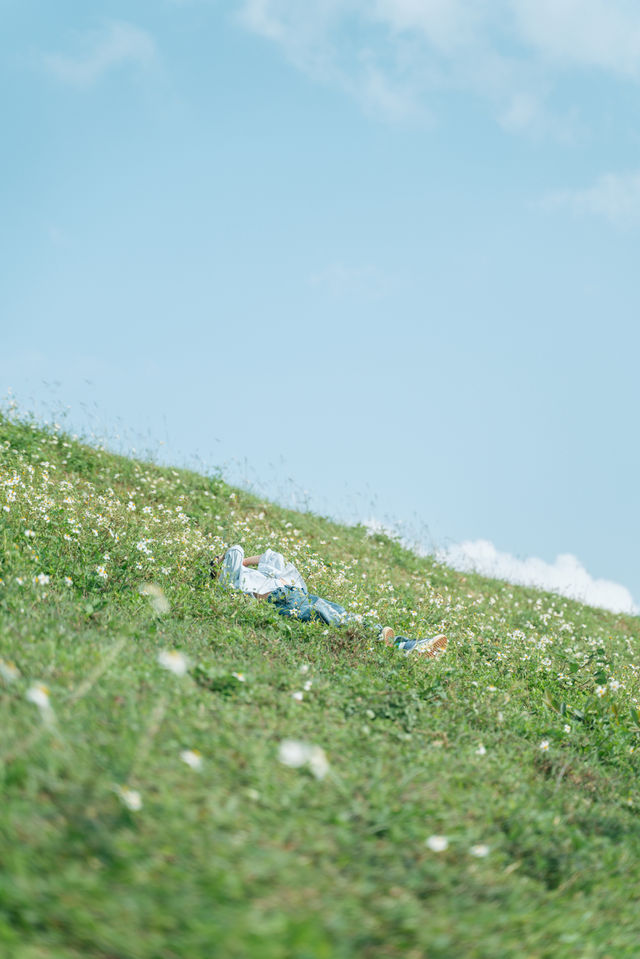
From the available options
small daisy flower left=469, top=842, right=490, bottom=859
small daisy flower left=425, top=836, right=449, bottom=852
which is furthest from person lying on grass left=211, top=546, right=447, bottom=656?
small daisy flower left=425, top=836, right=449, bottom=852

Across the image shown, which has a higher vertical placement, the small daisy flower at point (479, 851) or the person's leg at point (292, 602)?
the person's leg at point (292, 602)

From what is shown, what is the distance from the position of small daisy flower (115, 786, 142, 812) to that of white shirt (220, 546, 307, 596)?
485 cm

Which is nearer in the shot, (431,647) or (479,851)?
(479,851)

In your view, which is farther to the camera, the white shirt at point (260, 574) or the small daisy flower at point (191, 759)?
the white shirt at point (260, 574)

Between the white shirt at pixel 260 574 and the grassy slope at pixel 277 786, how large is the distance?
338mm

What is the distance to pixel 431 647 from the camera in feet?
23.5

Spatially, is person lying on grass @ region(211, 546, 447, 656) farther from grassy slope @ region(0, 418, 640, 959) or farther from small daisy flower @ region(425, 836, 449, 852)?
small daisy flower @ region(425, 836, 449, 852)

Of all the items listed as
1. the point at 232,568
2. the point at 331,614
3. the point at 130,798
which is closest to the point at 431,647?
the point at 331,614

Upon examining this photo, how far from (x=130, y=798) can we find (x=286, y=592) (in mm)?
5061

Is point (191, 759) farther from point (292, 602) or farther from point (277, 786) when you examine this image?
point (292, 602)

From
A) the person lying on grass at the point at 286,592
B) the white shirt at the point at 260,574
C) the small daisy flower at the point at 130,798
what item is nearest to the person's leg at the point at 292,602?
the person lying on grass at the point at 286,592

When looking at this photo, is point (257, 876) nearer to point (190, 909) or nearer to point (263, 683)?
point (190, 909)

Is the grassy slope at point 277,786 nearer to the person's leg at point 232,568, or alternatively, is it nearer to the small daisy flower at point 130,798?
the small daisy flower at point 130,798

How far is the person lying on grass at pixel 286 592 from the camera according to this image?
7.30m
